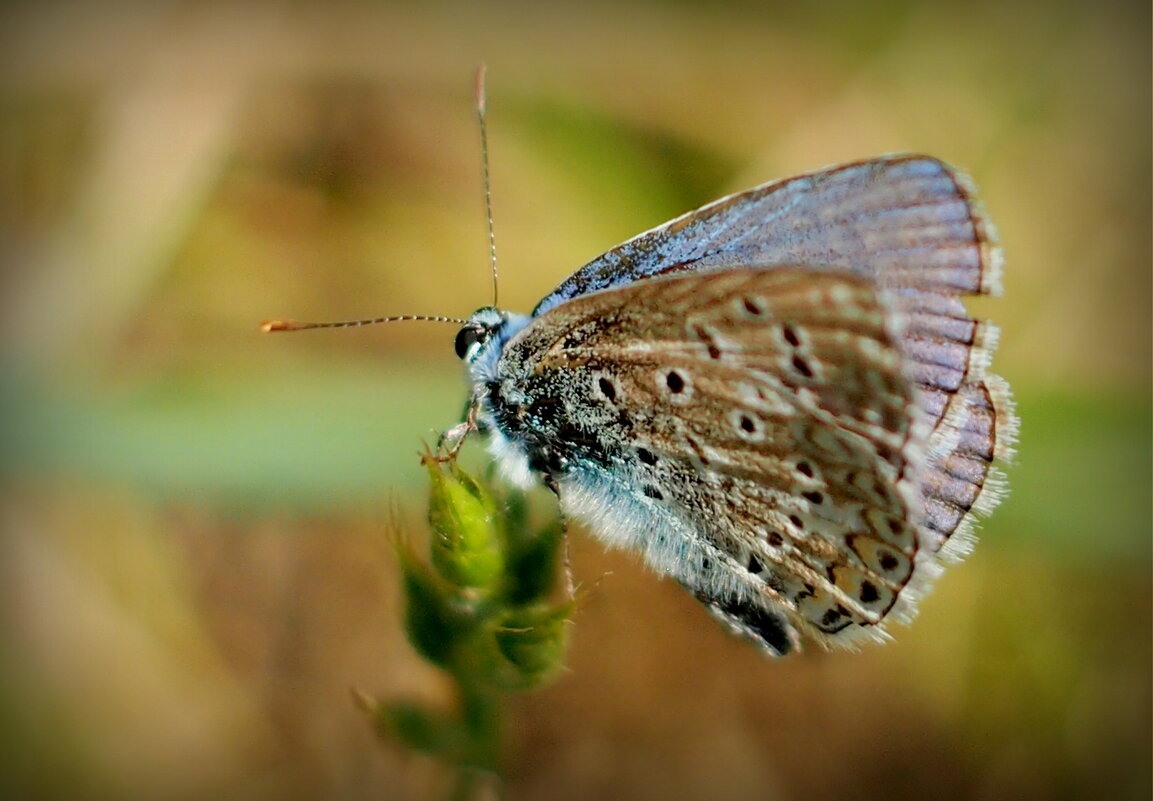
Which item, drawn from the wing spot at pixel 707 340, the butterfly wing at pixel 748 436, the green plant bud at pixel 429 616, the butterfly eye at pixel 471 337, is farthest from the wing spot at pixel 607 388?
the green plant bud at pixel 429 616

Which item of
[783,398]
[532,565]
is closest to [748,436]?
[783,398]

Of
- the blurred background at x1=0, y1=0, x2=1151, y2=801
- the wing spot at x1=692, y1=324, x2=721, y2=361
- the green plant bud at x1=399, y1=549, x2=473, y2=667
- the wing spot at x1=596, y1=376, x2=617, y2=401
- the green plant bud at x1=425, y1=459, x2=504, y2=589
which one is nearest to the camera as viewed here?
the green plant bud at x1=425, y1=459, x2=504, y2=589

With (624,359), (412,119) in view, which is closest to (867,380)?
(624,359)

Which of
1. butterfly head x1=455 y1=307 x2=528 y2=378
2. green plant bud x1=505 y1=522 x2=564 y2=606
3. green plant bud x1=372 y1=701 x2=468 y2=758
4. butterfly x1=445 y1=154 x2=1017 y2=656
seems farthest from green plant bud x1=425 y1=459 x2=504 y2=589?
butterfly head x1=455 y1=307 x2=528 y2=378

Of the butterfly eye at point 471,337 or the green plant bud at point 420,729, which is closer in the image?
the green plant bud at point 420,729

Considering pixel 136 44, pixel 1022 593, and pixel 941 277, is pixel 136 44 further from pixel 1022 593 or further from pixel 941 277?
pixel 1022 593

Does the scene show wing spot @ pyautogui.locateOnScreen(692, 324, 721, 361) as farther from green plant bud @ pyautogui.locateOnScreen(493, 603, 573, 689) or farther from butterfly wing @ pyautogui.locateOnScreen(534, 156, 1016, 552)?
green plant bud @ pyautogui.locateOnScreen(493, 603, 573, 689)

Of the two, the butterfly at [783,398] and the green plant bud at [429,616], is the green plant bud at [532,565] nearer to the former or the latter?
the green plant bud at [429,616]
